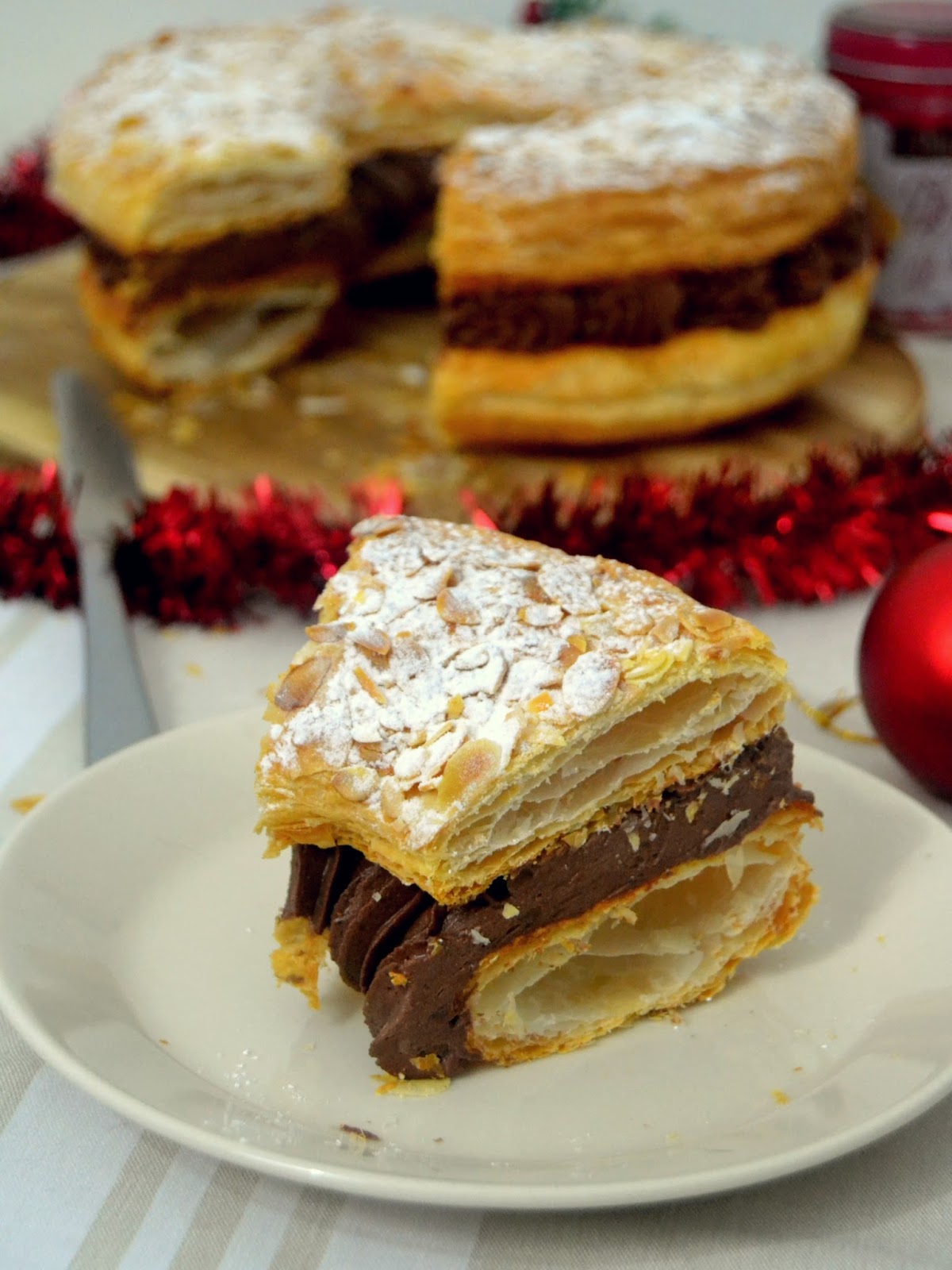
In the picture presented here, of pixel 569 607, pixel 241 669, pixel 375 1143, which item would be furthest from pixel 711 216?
pixel 375 1143

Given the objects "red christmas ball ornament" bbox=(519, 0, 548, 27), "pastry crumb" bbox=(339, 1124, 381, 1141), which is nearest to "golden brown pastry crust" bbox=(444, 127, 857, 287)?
"red christmas ball ornament" bbox=(519, 0, 548, 27)

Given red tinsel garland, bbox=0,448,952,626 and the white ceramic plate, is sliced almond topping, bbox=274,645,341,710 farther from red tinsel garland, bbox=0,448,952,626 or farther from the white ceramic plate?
red tinsel garland, bbox=0,448,952,626

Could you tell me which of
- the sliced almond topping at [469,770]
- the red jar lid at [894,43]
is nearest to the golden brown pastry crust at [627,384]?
the red jar lid at [894,43]

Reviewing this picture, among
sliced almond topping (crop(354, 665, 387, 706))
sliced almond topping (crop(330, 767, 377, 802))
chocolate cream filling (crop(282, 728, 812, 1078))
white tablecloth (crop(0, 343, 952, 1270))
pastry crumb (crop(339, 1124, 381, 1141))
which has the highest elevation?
sliced almond topping (crop(354, 665, 387, 706))

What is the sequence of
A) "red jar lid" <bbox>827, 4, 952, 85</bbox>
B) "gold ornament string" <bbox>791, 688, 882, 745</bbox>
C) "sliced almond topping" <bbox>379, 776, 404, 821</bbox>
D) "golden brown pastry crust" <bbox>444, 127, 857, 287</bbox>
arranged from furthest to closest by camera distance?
1. "red jar lid" <bbox>827, 4, 952, 85</bbox>
2. "golden brown pastry crust" <bbox>444, 127, 857, 287</bbox>
3. "gold ornament string" <bbox>791, 688, 882, 745</bbox>
4. "sliced almond topping" <bbox>379, 776, 404, 821</bbox>

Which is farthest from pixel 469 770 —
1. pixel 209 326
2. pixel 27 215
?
pixel 27 215

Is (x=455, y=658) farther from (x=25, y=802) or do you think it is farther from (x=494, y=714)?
(x=25, y=802)

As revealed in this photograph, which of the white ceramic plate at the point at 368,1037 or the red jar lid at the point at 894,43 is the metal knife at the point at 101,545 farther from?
the red jar lid at the point at 894,43
